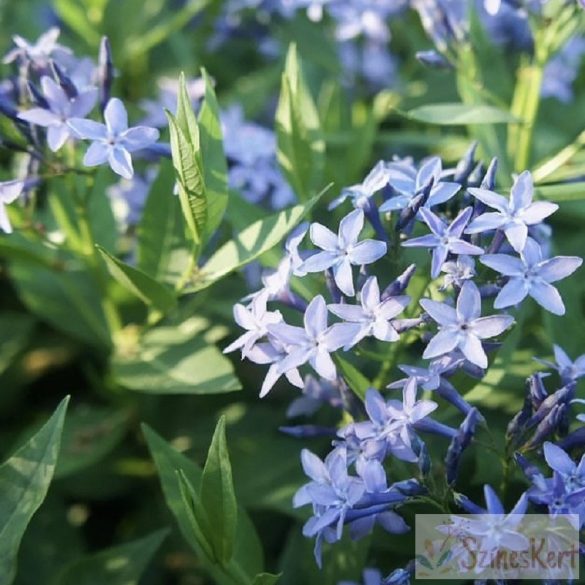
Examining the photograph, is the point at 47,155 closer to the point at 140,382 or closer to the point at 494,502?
the point at 140,382

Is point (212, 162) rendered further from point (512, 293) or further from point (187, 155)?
point (512, 293)

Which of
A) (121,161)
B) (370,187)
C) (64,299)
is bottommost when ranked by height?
(64,299)

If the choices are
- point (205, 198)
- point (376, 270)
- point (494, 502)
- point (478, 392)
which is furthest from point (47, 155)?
point (494, 502)

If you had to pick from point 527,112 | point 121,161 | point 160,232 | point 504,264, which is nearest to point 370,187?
point 504,264

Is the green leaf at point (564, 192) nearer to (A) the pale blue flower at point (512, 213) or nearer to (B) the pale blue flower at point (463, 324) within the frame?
(A) the pale blue flower at point (512, 213)

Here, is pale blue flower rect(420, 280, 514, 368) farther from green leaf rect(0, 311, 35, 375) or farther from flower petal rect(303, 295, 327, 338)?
green leaf rect(0, 311, 35, 375)

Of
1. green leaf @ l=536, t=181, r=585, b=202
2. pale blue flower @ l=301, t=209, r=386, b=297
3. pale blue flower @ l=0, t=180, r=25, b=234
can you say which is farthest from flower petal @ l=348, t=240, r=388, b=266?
pale blue flower @ l=0, t=180, r=25, b=234
